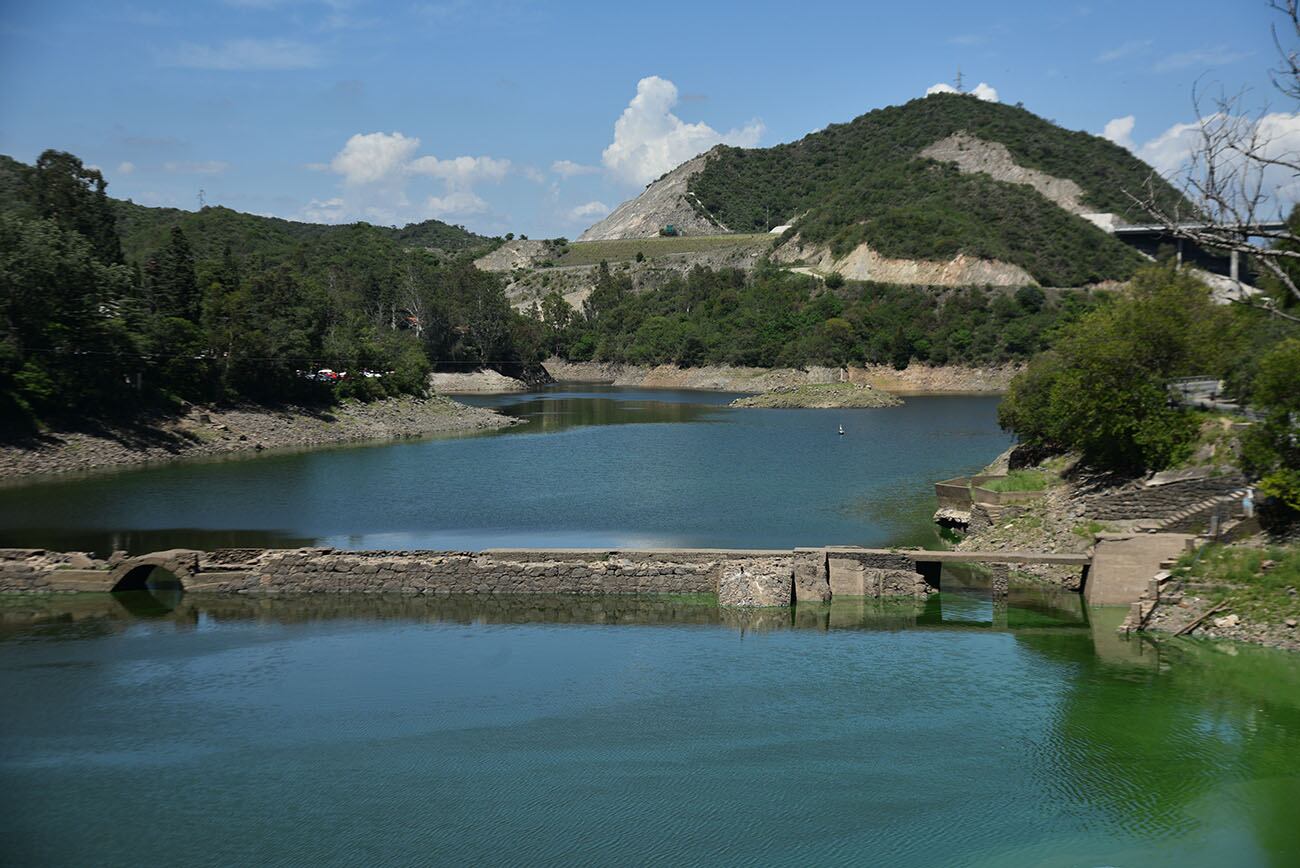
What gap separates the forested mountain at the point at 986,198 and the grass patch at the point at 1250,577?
116m

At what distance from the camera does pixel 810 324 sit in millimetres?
134625

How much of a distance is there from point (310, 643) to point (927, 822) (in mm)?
15594

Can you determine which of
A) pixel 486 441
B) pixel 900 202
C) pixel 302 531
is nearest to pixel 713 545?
pixel 302 531

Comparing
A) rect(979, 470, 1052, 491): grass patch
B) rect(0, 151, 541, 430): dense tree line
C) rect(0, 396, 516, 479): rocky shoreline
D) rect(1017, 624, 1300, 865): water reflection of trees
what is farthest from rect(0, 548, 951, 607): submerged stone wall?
rect(0, 151, 541, 430): dense tree line

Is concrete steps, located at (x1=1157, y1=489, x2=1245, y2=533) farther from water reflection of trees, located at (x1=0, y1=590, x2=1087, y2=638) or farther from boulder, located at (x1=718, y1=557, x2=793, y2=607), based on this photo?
boulder, located at (x1=718, y1=557, x2=793, y2=607)

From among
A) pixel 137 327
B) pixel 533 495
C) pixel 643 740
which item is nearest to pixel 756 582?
pixel 643 740

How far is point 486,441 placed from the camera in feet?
230

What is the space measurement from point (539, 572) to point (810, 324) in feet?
361

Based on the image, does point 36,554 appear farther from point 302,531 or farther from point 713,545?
point 713,545

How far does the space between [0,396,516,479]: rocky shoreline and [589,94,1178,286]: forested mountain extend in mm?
80281

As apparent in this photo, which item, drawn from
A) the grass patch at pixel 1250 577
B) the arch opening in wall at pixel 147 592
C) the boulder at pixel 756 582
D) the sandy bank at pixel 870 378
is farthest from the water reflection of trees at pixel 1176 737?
the sandy bank at pixel 870 378

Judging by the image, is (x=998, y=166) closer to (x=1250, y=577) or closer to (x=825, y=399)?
(x=825, y=399)

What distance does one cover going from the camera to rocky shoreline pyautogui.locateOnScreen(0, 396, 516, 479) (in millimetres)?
50656

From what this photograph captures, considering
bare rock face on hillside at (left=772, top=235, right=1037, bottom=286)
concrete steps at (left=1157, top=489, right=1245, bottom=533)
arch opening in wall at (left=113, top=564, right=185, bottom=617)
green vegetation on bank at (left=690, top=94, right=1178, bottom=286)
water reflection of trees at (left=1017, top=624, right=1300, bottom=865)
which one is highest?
green vegetation on bank at (left=690, top=94, right=1178, bottom=286)
